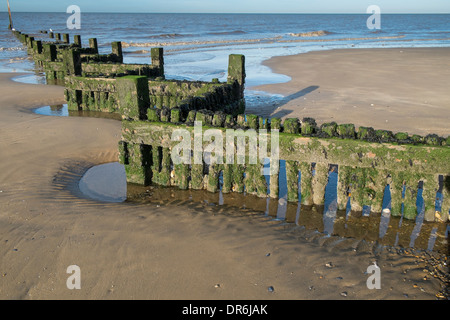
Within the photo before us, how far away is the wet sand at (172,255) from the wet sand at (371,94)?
6378 mm

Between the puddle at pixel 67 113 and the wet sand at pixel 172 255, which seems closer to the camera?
the wet sand at pixel 172 255

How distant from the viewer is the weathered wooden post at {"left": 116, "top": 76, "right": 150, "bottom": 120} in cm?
709

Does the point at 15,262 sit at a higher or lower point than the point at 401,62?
lower

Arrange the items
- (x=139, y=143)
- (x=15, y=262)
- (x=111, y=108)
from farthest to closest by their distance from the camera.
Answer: (x=111, y=108), (x=139, y=143), (x=15, y=262)

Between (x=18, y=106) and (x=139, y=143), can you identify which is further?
(x=18, y=106)

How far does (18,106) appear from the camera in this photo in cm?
1398

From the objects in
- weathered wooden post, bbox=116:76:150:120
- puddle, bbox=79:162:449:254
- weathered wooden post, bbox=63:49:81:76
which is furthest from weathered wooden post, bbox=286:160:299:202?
weathered wooden post, bbox=63:49:81:76

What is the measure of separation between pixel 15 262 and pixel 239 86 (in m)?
8.29

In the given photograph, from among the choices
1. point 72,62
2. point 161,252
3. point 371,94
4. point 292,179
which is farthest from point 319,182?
point 72,62

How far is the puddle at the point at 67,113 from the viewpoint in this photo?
42.1 ft

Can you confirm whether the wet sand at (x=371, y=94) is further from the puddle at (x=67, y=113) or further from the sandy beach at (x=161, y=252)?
the sandy beach at (x=161, y=252)

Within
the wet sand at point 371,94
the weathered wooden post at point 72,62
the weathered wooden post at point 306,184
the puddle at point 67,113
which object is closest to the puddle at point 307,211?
the weathered wooden post at point 306,184
